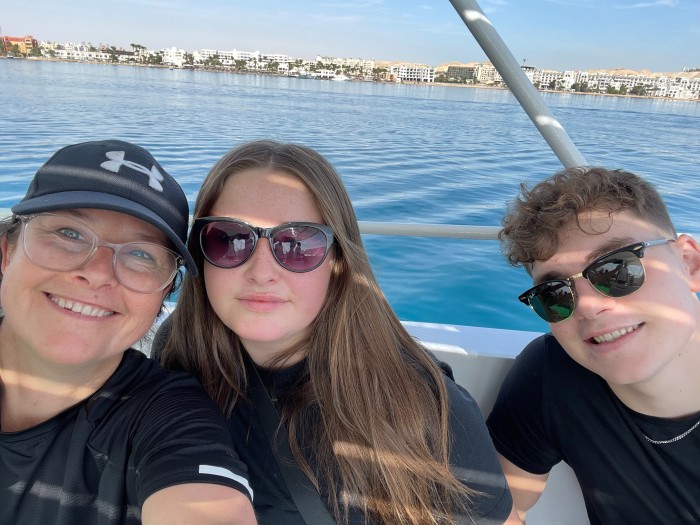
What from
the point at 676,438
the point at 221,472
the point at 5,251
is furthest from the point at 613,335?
the point at 5,251

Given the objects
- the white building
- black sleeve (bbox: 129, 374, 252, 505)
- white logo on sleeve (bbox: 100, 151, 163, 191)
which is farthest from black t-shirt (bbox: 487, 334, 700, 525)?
the white building

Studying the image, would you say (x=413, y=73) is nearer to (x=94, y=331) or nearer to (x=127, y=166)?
(x=127, y=166)

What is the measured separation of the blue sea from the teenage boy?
1.70 m

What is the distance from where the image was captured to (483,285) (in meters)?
6.39

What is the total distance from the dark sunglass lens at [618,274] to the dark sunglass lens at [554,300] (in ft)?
0.27

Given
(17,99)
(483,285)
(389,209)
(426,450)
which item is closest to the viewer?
(426,450)

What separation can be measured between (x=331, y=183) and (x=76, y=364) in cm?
75

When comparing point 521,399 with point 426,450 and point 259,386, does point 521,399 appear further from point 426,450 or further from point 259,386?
point 259,386

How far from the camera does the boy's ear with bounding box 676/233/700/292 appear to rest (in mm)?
1304

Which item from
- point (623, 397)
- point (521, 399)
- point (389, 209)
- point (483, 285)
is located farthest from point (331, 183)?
point (389, 209)

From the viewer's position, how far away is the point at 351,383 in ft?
4.09

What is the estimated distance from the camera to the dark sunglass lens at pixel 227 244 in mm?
1175

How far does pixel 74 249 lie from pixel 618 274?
4.30 ft

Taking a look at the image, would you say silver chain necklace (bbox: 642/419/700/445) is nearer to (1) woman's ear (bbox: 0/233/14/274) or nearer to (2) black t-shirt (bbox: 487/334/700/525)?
(2) black t-shirt (bbox: 487/334/700/525)
